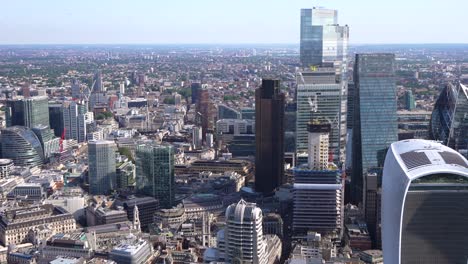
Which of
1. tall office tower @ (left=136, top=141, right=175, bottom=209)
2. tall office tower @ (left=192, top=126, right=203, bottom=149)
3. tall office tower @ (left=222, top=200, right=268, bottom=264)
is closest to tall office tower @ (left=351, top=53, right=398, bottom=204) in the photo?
tall office tower @ (left=136, top=141, right=175, bottom=209)

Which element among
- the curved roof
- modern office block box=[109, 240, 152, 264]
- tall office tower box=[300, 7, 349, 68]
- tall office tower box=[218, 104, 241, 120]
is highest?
tall office tower box=[300, 7, 349, 68]

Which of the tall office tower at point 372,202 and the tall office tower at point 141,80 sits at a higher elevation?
the tall office tower at point 141,80

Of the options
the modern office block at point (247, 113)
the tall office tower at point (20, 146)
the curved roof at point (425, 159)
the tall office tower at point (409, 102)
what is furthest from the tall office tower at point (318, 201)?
the tall office tower at point (409, 102)

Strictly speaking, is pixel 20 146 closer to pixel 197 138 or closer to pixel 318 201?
pixel 197 138

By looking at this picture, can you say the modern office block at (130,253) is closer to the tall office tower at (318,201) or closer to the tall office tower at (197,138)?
the tall office tower at (318,201)

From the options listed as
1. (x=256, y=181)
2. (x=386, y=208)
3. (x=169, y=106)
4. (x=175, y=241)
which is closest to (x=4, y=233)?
(x=175, y=241)

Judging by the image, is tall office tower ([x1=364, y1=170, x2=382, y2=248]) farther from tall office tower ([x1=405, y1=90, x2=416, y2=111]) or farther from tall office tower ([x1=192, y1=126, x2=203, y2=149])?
tall office tower ([x1=405, y1=90, x2=416, y2=111])

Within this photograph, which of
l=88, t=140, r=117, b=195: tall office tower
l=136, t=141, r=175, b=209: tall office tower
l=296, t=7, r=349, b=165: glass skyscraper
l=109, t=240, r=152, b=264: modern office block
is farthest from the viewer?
l=296, t=7, r=349, b=165: glass skyscraper
